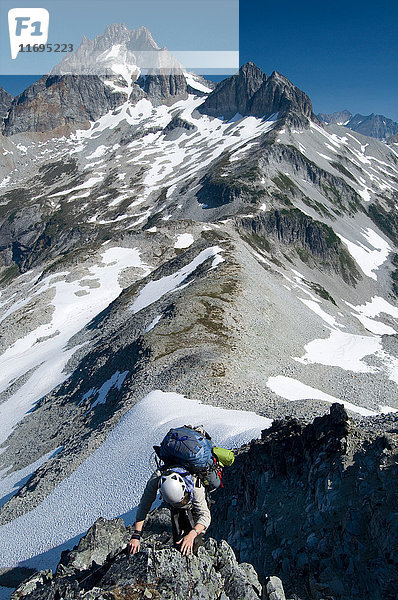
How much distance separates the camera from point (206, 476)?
8453 mm

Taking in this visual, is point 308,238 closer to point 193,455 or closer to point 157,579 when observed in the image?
point 193,455

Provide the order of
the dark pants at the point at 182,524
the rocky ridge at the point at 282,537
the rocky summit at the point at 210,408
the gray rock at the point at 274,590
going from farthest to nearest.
→ the rocky summit at the point at 210,408 < the gray rock at the point at 274,590 < the dark pants at the point at 182,524 < the rocky ridge at the point at 282,537

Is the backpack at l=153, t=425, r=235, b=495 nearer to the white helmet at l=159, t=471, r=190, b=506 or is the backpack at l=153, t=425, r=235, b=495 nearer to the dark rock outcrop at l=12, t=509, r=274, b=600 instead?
the white helmet at l=159, t=471, r=190, b=506

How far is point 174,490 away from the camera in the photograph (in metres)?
7.82

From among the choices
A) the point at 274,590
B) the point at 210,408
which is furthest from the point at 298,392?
the point at 274,590

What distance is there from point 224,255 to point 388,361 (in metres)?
27.9

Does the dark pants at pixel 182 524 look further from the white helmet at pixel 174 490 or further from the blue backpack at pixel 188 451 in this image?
the blue backpack at pixel 188 451

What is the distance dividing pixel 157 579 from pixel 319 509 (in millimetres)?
6009

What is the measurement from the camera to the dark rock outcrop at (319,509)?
10109mm

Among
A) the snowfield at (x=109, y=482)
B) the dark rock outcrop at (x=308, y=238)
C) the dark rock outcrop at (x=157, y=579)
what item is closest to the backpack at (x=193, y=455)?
the dark rock outcrop at (x=157, y=579)

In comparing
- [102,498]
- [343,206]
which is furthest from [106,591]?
[343,206]

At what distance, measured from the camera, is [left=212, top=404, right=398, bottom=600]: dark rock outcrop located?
10.1 m

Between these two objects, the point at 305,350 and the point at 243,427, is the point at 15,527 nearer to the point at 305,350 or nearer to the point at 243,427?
the point at 243,427

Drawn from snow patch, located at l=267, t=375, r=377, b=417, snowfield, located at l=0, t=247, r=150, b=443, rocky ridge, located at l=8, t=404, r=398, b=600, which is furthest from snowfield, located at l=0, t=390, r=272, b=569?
snowfield, located at l=0, t=247, r=150, b=443
